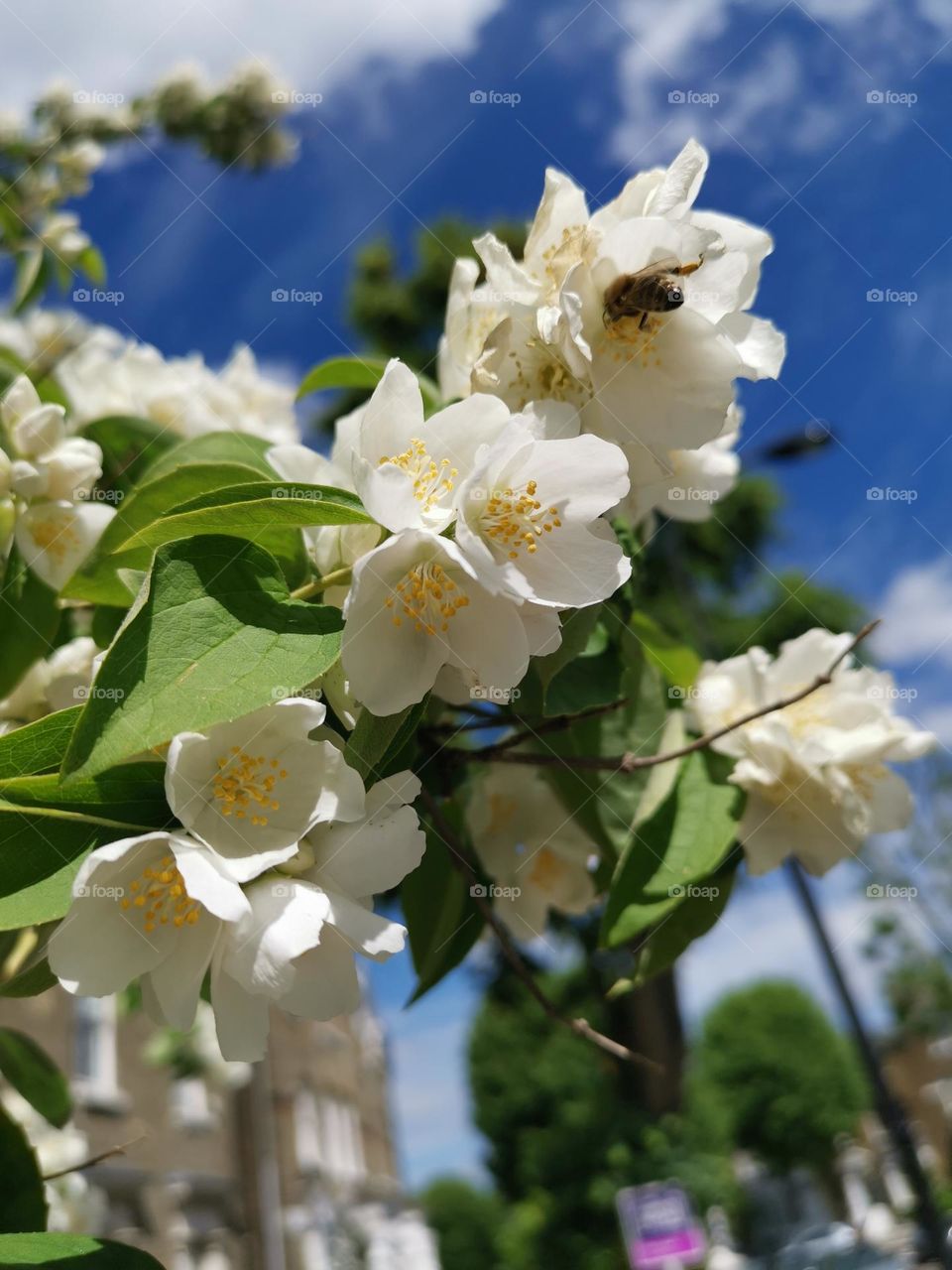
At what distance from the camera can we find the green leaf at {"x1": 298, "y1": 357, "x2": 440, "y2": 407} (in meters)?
1.27

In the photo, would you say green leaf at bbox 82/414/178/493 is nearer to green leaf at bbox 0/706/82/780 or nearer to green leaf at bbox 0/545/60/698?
green leaf at bbox 0/545/60/698

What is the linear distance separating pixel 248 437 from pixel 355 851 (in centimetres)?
64

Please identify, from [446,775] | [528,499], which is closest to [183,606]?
[528,499]

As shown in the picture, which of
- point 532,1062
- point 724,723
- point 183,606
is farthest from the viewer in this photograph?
point 532,1062

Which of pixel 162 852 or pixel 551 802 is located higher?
pixel 551 802

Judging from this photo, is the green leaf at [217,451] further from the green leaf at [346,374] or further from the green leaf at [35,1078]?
the green leaf at [35,1078]

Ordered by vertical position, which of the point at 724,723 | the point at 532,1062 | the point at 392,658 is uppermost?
the point at 532,1062

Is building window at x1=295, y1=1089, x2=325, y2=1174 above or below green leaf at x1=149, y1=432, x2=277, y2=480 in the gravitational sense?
above

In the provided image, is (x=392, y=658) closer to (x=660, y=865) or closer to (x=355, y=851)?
(x=355, y=851)

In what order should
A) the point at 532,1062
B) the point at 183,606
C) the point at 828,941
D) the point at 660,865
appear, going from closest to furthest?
1. the point at 183,606
2. the point at 660,865
3. the point at 828,941
4. the point at 532,1062

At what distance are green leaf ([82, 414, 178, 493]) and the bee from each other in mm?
807

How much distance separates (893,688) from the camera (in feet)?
4.16

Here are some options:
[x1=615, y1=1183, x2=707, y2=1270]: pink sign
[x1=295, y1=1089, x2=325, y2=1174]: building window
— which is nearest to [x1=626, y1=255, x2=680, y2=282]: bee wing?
[x1=615, y1=1183, x2=707, y2=1270]: pink sign

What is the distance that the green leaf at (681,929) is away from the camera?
3.49 feet
